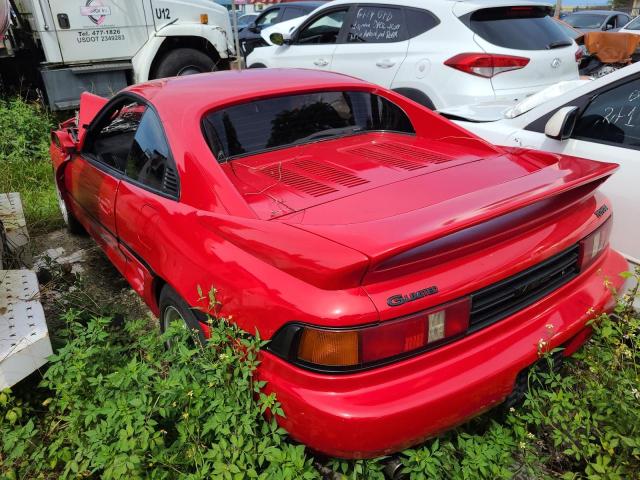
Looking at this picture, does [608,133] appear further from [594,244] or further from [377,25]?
[377,25]

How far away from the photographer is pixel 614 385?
2.01 metres

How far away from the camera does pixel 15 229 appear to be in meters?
3.67

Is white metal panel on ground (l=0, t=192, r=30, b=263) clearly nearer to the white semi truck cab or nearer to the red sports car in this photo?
the red sports car

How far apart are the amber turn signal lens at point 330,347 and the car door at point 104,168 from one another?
5.79 feet

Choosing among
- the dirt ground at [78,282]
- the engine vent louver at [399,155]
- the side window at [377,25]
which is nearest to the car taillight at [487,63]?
the side window at [377,25]

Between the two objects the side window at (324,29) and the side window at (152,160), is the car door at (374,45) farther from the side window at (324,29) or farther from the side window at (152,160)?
the side window at (152,160)

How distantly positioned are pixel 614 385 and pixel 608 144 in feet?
4.99

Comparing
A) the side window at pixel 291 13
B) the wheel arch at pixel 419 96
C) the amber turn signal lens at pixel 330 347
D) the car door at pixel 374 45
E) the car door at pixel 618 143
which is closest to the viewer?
the amber turn signal lens at pixel 330 347

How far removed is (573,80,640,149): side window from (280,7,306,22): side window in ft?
33.8

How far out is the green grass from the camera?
488 centimetres

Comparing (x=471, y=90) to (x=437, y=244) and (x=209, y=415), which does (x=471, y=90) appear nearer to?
(x=437, y=244)

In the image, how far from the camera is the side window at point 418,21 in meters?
5.25

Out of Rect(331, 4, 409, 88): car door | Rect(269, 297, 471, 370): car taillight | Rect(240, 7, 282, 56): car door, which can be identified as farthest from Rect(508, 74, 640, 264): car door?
Rect(240, 7, 282, 56): car door

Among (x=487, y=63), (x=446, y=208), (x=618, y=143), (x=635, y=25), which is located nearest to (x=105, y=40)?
(x=487, y=63)
